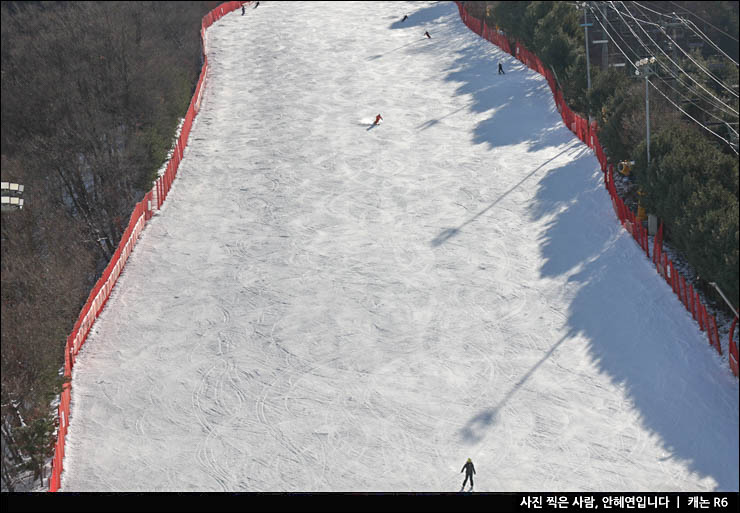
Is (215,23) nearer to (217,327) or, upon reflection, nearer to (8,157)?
(8,157)

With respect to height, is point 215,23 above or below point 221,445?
above

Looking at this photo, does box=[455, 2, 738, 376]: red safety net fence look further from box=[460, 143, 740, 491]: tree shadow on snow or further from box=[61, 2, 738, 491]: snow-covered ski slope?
box=[61, 2, 738, 491]: snow-covered ski slope

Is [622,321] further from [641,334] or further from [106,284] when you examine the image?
[106,284]

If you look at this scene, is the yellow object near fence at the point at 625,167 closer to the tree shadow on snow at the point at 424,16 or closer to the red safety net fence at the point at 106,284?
the red safety net fence at the point at 106,284

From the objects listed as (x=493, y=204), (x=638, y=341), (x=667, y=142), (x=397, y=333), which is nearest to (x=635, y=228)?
(x=667, y=142)

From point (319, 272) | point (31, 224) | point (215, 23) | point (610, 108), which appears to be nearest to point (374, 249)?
point (319, 272)

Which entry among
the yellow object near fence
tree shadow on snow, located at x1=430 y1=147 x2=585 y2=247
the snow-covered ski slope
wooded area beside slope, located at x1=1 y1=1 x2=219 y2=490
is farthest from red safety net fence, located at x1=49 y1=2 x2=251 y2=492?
the yellow object near fence

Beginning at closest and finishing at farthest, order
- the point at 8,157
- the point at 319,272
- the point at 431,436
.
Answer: the point at 431,436, the point at 319,272, the point at 8,157
